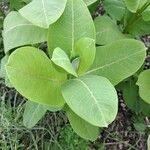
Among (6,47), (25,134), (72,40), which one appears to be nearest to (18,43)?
(6,47)

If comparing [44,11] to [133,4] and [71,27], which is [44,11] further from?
[133,4]

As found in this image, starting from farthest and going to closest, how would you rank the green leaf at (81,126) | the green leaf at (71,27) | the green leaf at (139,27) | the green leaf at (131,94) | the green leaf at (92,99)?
the green leaf at (131,94) → the green leaf at (139,27) → the green leaf at (81,126) → the green leaf at (71,27) → the green leaf at (92,99)

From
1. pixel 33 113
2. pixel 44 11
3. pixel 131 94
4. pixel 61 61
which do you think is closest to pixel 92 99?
pixel 61 61

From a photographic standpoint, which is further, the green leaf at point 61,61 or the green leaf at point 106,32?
the green leaf at point 106,32

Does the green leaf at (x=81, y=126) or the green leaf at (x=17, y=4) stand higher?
the green leaf at (x=17, y=4)

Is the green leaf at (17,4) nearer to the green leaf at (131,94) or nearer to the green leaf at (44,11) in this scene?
the green leaf at (44,11)

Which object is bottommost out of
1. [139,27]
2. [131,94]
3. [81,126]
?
[131,94]

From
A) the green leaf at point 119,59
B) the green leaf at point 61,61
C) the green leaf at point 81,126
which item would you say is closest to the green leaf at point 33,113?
the green leaf at point 81,126
